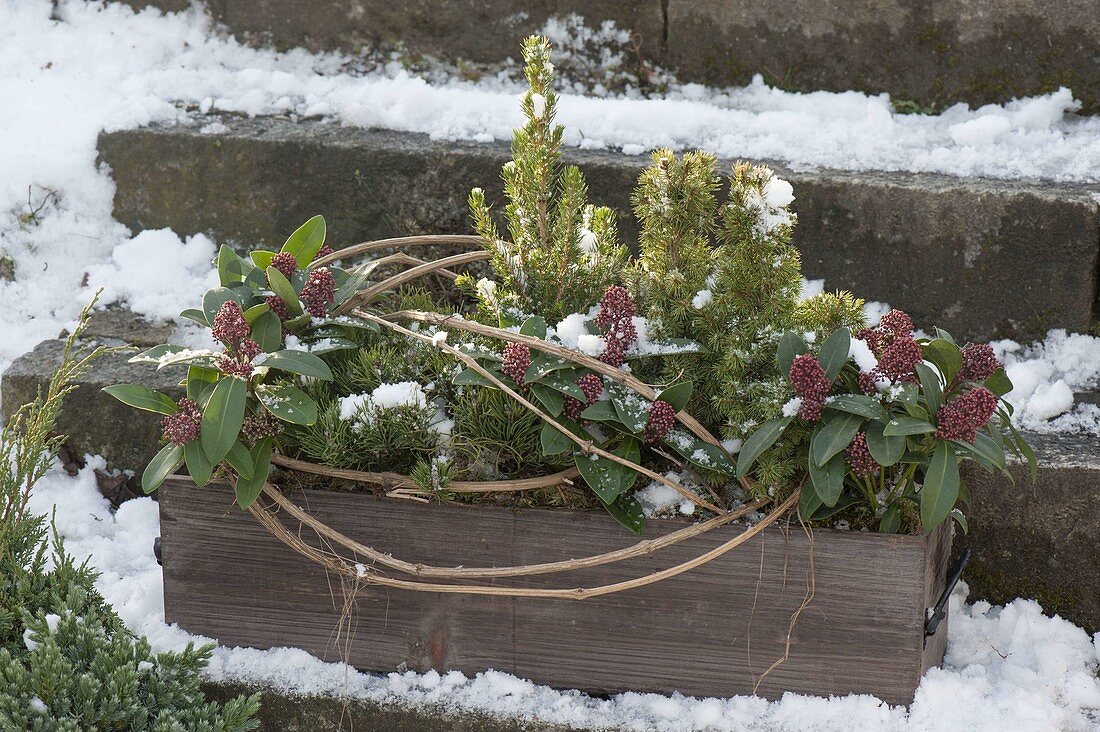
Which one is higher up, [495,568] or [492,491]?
[492,491]

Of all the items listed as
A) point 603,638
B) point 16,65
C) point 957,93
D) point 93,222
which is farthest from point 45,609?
point 957,93

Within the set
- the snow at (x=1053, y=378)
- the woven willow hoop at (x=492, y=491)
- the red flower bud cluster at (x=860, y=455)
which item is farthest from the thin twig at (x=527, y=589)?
the snow at (x=1053, y=378)

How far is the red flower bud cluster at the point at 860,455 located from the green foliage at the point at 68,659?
0.98 meters

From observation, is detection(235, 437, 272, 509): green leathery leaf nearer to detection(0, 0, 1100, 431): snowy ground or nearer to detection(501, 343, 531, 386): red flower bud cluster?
detection(501, 343, 531, 386): red flower bud cluster

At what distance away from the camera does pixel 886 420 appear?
1.48m

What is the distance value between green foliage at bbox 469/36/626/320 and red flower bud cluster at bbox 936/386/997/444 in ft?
2.02

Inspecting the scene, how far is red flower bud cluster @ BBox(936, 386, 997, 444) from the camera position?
4.78ft

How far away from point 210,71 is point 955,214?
217 centimetres

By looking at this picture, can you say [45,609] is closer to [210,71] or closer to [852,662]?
[852,662]

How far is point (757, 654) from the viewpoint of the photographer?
1634mm

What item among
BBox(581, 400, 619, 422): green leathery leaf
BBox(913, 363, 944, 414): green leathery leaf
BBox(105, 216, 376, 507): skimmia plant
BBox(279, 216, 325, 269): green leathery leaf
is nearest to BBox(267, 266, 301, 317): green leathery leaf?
BBox(105, 216, 376, 507): skimmia plant

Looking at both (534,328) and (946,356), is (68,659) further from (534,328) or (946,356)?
(946,356)

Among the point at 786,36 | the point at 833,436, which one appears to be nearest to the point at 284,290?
the point at 833,436

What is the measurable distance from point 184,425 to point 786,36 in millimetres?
2066
